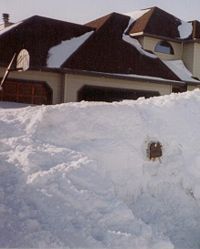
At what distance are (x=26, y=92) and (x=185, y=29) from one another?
500 inches

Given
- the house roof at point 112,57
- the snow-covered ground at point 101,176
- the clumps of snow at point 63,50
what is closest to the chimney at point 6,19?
the clumps of snow at point 63,50

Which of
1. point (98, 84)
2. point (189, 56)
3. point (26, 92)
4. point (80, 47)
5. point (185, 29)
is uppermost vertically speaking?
point (185, 29)

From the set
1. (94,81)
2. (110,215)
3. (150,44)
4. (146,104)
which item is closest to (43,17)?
(94,81)

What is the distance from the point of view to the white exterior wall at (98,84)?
57.7ft

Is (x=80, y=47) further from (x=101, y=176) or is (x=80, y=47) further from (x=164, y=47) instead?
(x=101, y=176)

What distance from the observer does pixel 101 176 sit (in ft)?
21.7

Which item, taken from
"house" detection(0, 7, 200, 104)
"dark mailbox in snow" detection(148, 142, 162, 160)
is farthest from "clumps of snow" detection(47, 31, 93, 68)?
"dark mailbox in snow" detection(148, 142, 162, 160)

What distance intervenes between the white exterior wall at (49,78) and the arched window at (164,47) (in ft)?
27.0

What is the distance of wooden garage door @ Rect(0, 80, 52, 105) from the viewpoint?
1700cm

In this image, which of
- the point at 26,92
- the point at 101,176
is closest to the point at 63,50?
the point at 26,92

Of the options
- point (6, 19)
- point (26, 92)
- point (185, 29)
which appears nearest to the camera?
point (26, 92)

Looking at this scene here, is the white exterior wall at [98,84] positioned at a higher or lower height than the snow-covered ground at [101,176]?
higher

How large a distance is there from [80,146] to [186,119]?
2654 millimetres

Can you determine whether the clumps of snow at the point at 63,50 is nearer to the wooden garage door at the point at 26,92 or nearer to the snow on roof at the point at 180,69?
the wooden garage door at the point at 26,92
